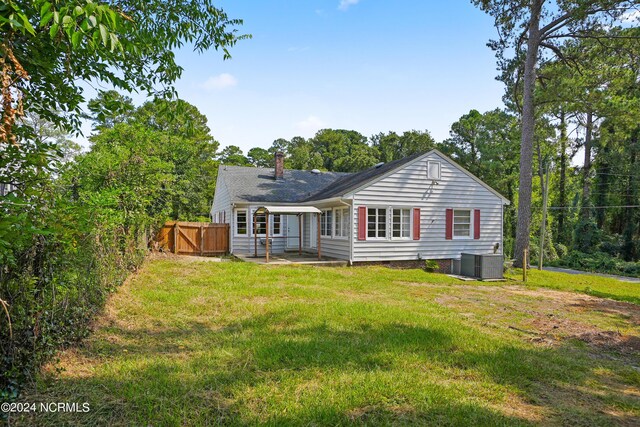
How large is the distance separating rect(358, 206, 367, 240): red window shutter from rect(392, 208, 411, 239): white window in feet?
4.78

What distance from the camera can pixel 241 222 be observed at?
56.9 feet

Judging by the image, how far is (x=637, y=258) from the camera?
2483 centimetres

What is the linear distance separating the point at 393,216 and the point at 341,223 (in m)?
2.08

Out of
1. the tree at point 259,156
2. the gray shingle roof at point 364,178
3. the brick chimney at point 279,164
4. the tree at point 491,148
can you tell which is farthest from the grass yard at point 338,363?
the tree at point 259,156

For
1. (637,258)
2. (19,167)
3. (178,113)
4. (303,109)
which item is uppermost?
(303,109)

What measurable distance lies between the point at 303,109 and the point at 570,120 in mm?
19250

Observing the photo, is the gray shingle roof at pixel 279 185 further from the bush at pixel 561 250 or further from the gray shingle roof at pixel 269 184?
the bush at pixel 561 250

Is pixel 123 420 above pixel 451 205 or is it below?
below

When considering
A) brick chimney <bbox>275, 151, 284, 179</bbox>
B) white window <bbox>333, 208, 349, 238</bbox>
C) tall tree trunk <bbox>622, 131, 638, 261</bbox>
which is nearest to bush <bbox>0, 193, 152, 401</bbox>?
white window <bbox>333, 208, 349, 238</bbox>

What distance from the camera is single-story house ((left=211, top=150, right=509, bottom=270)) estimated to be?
545 inches

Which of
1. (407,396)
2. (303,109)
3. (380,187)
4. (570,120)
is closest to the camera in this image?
(407,396)

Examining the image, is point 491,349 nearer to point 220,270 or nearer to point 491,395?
point 491,395

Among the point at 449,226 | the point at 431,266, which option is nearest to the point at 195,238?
the point at 431,266

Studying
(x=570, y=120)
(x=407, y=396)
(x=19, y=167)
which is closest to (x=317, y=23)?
(x=19, y=167)
